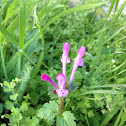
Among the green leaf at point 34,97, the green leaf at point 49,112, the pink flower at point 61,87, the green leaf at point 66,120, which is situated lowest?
the green leaf at point 66,120

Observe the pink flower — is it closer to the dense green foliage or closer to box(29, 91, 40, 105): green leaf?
the dense green foliage

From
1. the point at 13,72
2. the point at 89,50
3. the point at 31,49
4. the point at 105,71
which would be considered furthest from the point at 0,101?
the point at 89,50

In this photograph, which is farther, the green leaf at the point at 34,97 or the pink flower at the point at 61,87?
the green leaf at the point at 34,97

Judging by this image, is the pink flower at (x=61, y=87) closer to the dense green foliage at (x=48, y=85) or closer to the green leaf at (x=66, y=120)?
the dense green foliage at (x=48, y=85)

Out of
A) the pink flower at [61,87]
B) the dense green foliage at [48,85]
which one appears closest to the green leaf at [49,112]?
the dense green foliage at [48,85]

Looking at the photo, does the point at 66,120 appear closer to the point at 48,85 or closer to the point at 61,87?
the point at 61,87

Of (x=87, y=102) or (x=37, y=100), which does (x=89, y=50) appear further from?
(x=37, y=100)

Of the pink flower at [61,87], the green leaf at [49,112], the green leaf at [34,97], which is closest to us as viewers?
the pink flower at [61,87]

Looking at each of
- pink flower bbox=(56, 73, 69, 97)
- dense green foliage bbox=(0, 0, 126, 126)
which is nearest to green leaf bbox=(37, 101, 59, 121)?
dense green foliage bbox=(0, 0, 126, 126)

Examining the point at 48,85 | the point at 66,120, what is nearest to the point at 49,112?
the point at 66,120
